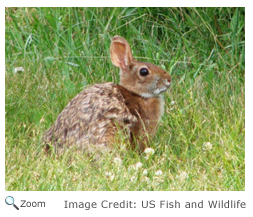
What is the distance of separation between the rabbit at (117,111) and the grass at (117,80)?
137 millimetres

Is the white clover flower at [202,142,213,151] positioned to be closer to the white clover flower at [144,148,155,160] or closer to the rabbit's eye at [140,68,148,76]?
the white clover flower at [144,148,155,160]

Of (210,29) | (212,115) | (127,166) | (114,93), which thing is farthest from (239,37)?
(127,166)

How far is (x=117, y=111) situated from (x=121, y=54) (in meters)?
0.74

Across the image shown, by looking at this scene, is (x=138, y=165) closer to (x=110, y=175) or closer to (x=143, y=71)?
(x=110, y=175)

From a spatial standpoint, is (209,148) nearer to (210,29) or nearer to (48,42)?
(210,29)

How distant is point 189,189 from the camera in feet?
14.5

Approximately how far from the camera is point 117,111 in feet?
17.1

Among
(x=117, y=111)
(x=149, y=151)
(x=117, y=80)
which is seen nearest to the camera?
(x=149, y=151)

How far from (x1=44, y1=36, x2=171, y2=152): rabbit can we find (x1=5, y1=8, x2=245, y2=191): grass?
0.45 ft

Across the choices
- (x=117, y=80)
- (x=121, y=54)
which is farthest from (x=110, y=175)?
(x=117, y=80)

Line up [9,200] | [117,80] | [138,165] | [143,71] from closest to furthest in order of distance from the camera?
1. [9,200]
2. [138,165]
3. [143,71]
4. [117,80]

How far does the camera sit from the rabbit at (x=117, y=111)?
5.09 m

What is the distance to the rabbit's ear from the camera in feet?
18.8

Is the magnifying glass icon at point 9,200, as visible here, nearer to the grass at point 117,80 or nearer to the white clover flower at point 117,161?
the grass at point 117,80
